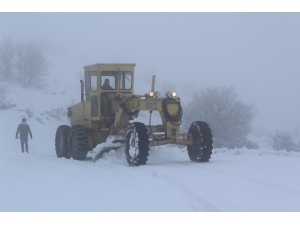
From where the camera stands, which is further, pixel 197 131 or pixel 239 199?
pixel 197 131

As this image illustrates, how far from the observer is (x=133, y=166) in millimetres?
12727

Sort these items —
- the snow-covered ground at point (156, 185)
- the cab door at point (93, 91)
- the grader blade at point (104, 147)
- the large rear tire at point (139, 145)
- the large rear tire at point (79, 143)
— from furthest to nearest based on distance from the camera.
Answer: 1. the cab door at point (93, 91)
2. the large rear tire at point (79, 143)
3. the grader blade at point (104, 147)
4. the large rear tire at point (139, 145)
5. the snow-covered ground at point (156, 185)

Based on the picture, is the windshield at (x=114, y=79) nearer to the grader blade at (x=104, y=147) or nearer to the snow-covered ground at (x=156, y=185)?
the grader blade at (x=104, y=147)

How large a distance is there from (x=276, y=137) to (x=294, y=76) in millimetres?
Answer: 50245

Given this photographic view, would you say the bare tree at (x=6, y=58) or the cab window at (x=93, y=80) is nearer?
the cab window at (x=93, y=80)

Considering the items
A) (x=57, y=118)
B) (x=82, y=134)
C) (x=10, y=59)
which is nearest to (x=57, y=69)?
(x=10, y=59)

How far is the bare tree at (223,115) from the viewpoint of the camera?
1422 inches

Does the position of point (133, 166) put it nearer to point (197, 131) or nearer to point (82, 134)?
point (197, 131)

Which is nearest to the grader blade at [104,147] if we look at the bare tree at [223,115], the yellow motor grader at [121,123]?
the yellow motor grader at [121,123]

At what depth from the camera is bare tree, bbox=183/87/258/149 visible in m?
36.1

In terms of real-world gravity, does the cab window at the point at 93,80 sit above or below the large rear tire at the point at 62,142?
above

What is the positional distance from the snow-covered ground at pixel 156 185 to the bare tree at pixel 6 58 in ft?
96.8

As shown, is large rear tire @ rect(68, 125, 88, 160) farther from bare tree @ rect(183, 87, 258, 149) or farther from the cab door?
bare tree @ rect(183, 87, 258, 149)

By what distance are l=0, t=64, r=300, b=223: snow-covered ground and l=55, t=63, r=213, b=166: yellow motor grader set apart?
24.3 inches
